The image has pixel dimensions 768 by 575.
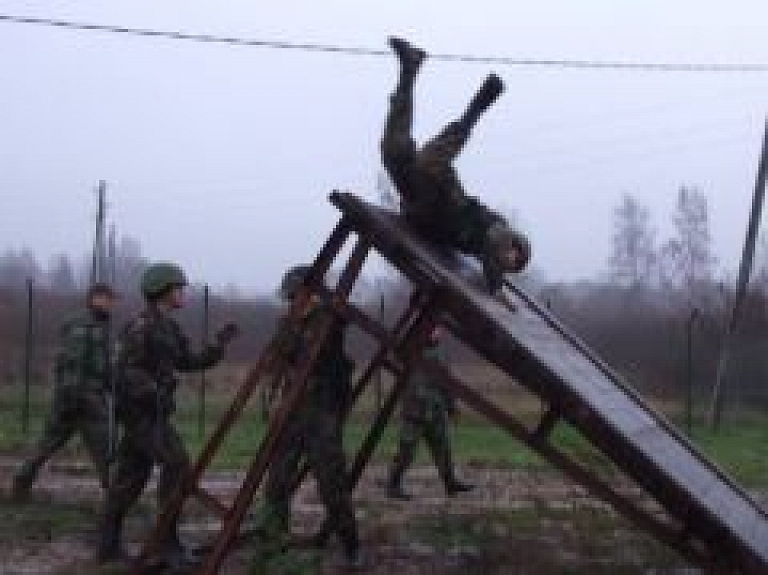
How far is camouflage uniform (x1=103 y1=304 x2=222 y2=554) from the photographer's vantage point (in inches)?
363

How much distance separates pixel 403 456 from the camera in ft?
43.1

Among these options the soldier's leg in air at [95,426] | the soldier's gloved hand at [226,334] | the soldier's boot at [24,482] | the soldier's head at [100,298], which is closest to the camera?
the soldier's gloved hand at [226,334]

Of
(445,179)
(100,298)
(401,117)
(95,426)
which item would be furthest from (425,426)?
(401,117)

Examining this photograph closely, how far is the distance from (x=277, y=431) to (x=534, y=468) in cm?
819

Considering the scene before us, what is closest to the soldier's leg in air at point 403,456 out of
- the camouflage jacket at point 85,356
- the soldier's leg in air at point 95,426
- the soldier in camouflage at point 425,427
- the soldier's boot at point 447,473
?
the soldier in camouflage at point 425,427

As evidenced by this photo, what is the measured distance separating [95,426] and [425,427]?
10.1 ft

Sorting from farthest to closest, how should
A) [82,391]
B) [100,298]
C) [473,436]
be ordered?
[473,436]
[82,391]
[100,298]

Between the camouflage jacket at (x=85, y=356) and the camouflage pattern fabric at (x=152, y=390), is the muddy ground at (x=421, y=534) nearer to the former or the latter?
the camouflage pattern fabric at (x=152, y=390)

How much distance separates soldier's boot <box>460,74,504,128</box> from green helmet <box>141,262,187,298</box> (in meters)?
2.19

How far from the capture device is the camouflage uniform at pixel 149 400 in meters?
9.22

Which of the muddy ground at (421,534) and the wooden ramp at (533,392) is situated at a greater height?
the wooden ramp at (533,392)

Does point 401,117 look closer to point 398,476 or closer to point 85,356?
point 85,356

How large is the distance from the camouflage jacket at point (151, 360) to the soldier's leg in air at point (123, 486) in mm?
195

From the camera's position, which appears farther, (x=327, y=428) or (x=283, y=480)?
(x=283, y=480)
